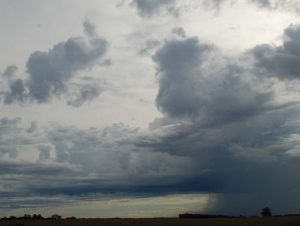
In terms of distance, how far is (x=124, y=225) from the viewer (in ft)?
Answer: 479

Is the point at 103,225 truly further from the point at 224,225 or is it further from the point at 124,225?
the point at 224,225

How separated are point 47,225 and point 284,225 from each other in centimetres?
7491

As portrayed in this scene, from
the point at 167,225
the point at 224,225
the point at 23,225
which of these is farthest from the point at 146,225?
the point at 23,225

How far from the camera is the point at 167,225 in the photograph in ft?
489

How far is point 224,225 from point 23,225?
60030mm

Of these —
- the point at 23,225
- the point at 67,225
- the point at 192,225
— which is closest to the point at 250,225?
the point at 192,225

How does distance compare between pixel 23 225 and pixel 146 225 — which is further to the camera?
pixel 146 225

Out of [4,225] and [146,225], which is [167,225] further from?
[4,225]

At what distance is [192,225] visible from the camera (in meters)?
145

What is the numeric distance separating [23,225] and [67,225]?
13119 millimetres

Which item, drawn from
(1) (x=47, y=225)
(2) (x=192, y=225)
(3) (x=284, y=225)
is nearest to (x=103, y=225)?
(1) (x=47, y=225)

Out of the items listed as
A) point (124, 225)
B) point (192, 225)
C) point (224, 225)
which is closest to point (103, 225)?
point (124, 225)

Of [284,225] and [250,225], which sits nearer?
[250,225]

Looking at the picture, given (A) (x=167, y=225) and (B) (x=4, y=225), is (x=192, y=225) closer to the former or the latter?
(A) (x=167, y=225)
